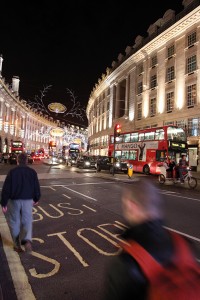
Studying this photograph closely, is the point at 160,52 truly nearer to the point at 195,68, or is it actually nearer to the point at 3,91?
the point at 195,68

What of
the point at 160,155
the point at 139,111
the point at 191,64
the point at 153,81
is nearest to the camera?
the point at 160,155

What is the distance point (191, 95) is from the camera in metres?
28.4

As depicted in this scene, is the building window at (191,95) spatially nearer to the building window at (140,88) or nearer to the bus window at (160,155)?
the bus window at (160,155)

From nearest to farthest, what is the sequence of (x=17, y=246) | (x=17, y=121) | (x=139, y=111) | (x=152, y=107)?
(x=17, y=246) → (x=152, y=107) → (x=139, y=111) → (x=17, y=121)

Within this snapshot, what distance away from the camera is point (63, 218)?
7.00 m

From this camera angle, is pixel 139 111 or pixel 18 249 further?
pixel 139 111

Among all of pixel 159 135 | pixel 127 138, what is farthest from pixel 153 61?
pixel 159 135

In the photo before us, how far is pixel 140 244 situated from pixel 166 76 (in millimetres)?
33418

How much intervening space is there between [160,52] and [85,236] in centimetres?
3280

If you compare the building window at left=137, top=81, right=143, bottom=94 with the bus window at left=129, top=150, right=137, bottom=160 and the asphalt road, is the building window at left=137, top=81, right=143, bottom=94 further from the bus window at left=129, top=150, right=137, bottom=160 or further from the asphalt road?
the asphalt road

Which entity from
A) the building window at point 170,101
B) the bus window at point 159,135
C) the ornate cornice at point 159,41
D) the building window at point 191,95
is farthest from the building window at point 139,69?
the bus window at point 159,135

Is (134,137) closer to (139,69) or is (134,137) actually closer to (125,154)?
(125,154)

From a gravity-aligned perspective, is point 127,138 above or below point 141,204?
above

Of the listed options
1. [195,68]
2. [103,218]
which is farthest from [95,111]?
[103,218]
